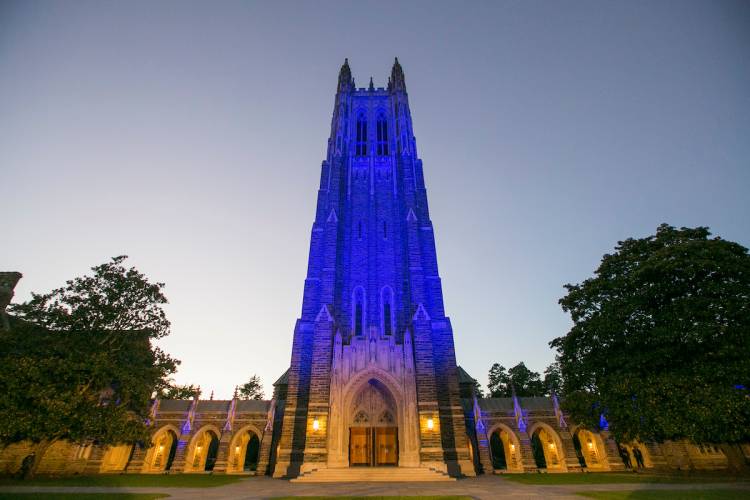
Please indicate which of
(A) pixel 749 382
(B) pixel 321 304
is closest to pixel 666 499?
(A) pixel 749 382

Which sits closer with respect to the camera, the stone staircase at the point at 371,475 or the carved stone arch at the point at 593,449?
the stone staircase at the point at 371,475

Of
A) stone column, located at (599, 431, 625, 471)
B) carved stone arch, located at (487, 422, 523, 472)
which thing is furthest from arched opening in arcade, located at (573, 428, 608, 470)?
carved stone arch, located at (487, 422, 523, 472)

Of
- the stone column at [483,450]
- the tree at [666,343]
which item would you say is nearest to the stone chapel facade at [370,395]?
the stone column at [483,450]

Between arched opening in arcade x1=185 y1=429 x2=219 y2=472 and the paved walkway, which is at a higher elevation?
arched opening in arcade x1=185 y1=429 x2=219 y2=472

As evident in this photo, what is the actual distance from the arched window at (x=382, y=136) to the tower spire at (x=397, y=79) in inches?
155

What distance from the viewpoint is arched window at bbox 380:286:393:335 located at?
25781 mm

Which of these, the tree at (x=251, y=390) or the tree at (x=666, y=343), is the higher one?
the tree at (x=251, y=390)

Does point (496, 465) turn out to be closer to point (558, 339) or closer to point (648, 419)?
point (558, 339)

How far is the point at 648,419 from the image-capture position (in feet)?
48.0

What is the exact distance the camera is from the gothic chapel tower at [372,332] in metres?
20.0

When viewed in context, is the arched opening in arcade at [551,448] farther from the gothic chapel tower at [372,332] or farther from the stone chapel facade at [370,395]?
the gothic chapel tower at [372,332]

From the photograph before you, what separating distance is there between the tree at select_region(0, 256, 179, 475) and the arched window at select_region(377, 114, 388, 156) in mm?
22840

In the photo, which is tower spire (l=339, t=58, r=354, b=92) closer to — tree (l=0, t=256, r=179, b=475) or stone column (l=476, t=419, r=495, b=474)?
tree (l=0, t=256, r=179, b=475)

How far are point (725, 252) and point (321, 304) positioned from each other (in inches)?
819
